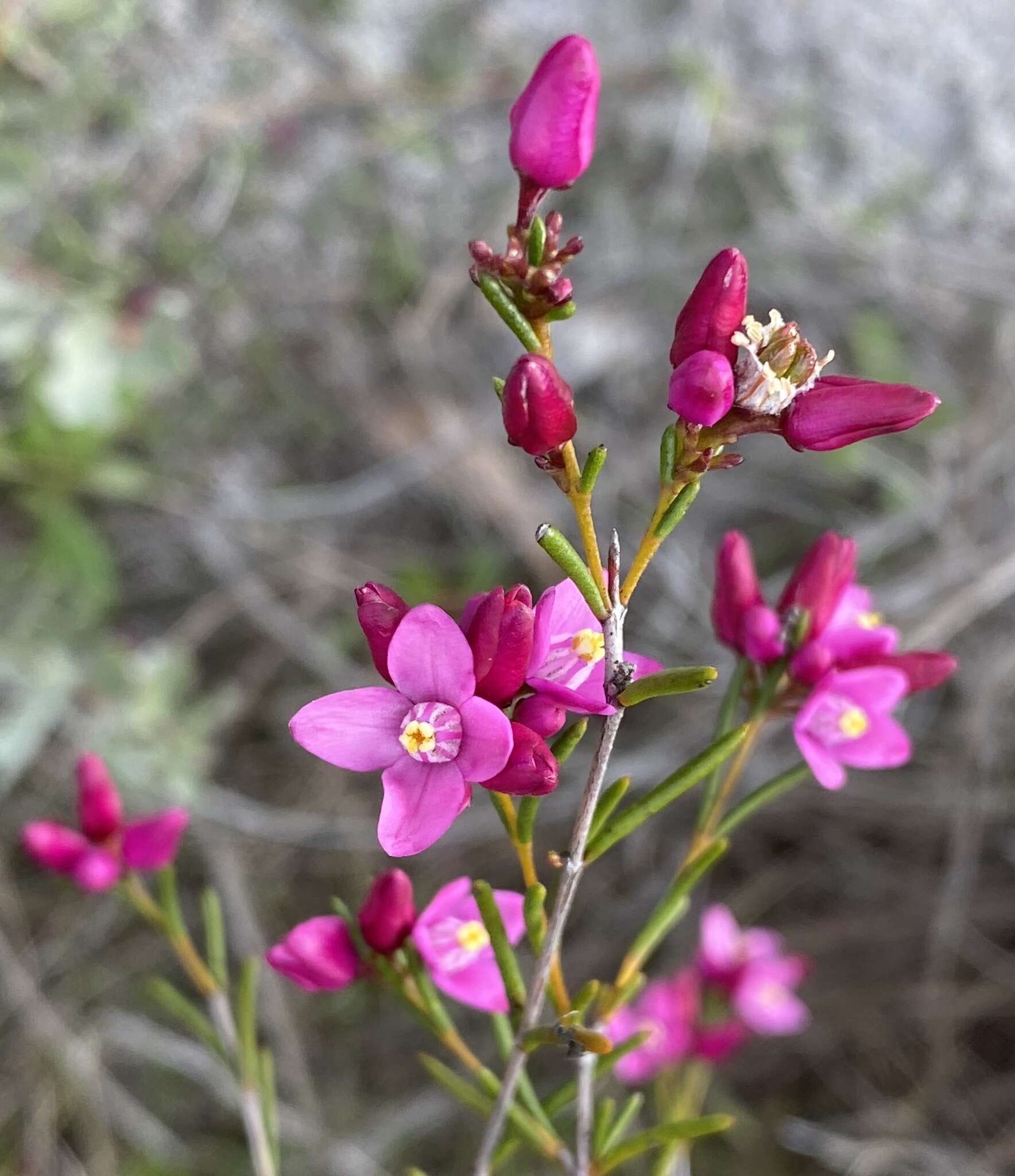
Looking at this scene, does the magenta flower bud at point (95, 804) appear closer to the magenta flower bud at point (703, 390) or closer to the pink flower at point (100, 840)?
the pink flower at point (100, 840)

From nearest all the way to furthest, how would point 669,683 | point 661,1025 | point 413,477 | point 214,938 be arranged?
point 669,683 < point 214,938 < point 661,1025 < point 413,477

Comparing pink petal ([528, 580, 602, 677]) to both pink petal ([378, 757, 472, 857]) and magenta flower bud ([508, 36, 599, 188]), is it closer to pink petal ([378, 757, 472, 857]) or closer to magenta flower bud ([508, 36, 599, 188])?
pink petal ([378, 757, 472, 857])

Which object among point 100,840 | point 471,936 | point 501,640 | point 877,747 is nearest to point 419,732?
point 501,640

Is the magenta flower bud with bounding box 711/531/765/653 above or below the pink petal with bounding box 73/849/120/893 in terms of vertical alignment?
above

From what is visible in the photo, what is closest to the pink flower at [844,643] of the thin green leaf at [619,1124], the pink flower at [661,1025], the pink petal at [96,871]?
the thin green leaf at [619,1124]

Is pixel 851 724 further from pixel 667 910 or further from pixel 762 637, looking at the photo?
pixel 667 910

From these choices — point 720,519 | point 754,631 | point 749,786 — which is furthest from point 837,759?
point 720,519

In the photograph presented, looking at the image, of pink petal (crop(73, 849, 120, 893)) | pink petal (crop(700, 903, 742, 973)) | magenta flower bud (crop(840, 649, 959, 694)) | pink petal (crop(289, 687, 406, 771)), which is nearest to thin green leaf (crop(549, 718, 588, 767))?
pink petal (crop(289, 687, 406, 771))
